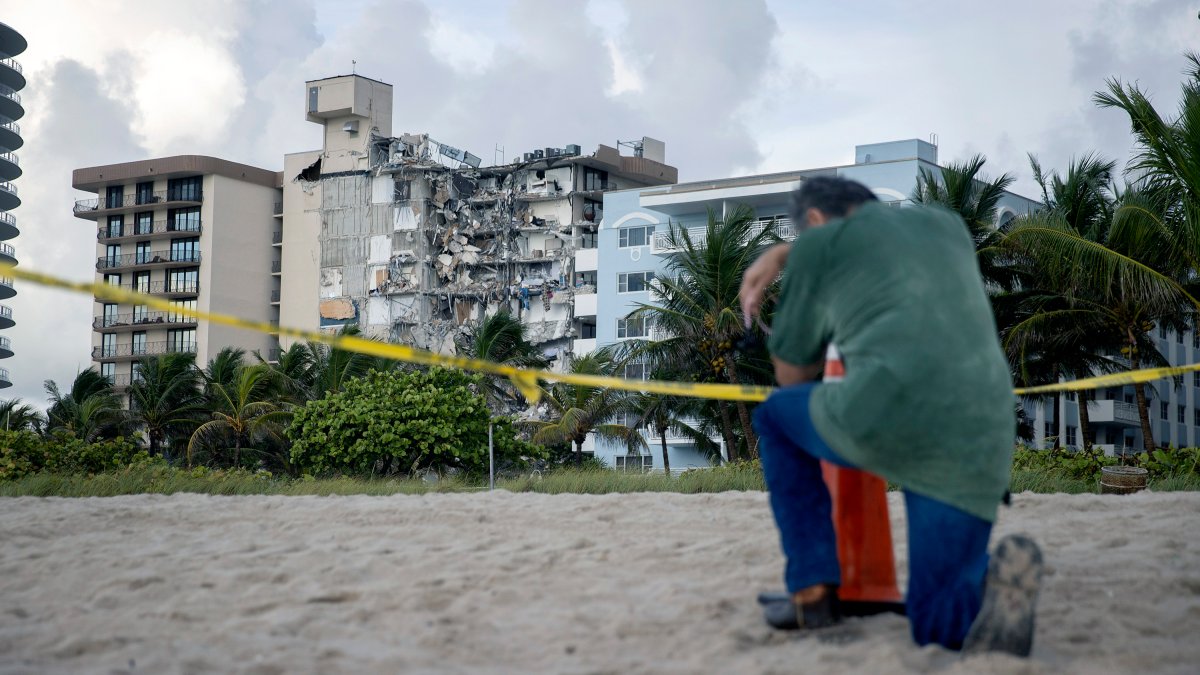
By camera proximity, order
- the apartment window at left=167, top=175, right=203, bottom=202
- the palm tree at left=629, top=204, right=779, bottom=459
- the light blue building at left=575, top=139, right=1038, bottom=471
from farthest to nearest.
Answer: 1. the apartment window at left=167, top=175, right=203, bottom=202
2. the light blue building at left=575, top=139, right=1038, bottom=471
3. the palm tree at left=629, top=204, right=779, bottom=459

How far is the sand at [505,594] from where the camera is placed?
413 cm

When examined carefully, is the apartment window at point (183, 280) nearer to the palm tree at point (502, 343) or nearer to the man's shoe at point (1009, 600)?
the palm tree at point (502, 343)

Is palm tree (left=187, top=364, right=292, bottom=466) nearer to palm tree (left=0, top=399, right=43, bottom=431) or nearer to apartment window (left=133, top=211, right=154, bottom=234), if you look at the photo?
palm tree (left=0, top=399, right=43, bottom=431)

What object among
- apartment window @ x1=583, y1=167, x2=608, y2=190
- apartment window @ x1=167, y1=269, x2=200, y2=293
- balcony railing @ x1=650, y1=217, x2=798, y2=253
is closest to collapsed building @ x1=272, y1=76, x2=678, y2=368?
apartment window @ x1=583, y1=167, x2=608, y2=190

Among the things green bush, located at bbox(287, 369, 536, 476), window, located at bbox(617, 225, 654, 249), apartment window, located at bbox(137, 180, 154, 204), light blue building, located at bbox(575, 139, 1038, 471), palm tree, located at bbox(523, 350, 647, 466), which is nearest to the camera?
green bush, located at bbox(287, 369, 536, 476)

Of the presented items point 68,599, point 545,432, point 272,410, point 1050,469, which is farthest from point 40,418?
point 68,599

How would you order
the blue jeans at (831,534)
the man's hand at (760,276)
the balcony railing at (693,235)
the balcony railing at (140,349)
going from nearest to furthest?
1. the blue jeans at (831,534)
2. the man's hand at (760,276)
3. the balcony railing at (693,235)
4. the balcony railing at (140,349)

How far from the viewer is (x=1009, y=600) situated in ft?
12.7

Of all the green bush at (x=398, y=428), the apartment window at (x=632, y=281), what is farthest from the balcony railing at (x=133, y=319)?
the green bush at (x=398, y=428)

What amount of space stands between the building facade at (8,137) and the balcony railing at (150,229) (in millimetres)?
15010

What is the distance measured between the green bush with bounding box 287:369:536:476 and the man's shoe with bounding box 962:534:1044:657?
21.0 m

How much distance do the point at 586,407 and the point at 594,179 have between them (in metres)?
32.7

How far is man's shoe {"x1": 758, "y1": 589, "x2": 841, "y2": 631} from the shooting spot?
4.32 meters

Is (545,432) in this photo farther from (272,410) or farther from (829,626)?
(829,626)
